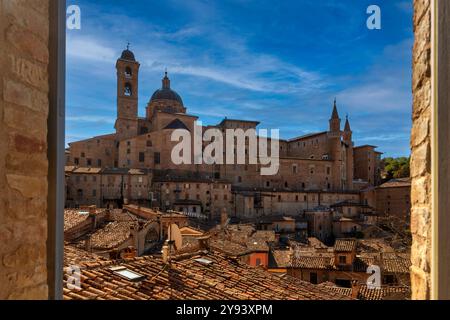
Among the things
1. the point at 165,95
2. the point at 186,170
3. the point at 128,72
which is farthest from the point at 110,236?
the point at 165,95

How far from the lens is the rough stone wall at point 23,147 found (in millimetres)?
1757

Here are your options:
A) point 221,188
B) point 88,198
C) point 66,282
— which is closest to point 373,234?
point 221,188

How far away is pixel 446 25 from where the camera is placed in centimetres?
170

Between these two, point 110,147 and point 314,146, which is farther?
point 314,146

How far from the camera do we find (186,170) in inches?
1618

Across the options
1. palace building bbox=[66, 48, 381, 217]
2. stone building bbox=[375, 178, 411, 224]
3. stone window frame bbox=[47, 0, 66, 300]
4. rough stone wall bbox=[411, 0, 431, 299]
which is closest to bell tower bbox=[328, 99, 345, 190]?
palace building bbox=[66, 48, 381, 217]

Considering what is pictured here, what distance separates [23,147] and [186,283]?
144 inches

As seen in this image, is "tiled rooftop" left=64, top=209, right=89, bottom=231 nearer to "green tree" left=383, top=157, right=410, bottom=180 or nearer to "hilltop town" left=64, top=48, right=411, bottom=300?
"hilltop town" left=64, top=48, right=411, bottom=300

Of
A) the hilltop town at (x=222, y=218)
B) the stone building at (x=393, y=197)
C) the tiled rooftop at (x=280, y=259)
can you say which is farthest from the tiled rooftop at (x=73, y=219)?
the stone building at (x=393, y=197)

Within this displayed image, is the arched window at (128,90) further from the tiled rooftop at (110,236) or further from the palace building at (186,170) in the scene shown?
the tiled rooftop at (110,236)

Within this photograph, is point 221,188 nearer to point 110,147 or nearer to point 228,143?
point 228,143

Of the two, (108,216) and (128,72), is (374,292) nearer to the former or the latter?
(108,216)

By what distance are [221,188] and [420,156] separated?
3487cm
